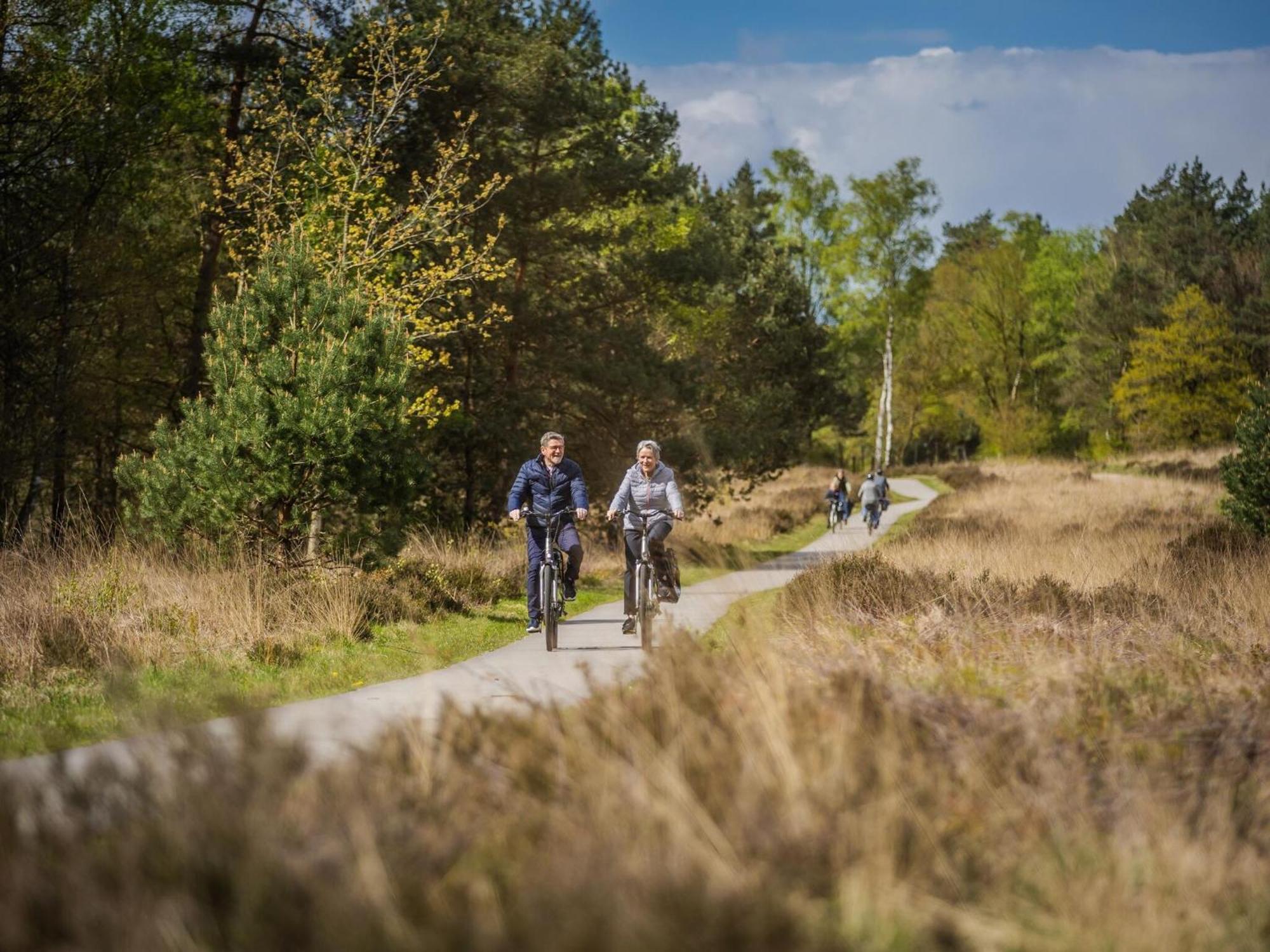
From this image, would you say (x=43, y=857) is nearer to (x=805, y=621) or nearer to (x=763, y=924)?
(x=763, y=924)

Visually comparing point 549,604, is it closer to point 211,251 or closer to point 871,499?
point 211,251

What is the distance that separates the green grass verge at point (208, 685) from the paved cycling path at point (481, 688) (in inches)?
6.0

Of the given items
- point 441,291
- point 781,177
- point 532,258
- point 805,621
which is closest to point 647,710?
point 805,621

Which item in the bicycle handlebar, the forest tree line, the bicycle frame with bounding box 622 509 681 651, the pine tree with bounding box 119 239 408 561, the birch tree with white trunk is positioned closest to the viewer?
the bicycle frame with bounding box 622 509 681 651

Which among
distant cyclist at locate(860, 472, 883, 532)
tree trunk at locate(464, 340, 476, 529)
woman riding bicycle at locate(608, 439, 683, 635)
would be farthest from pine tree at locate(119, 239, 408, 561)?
distant cyclist at locate(860, 472, 883, 532)

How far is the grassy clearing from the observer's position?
26.5 ft

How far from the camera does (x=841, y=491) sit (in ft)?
99.4

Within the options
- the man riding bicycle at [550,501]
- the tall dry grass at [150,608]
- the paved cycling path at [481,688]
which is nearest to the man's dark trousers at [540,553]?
the man riding bicycle at [550,501]

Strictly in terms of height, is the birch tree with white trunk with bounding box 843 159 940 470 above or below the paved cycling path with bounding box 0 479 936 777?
above

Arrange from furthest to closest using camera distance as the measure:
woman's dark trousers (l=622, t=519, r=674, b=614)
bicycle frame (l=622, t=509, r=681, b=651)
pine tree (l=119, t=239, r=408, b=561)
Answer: pine tree (l=119, t=239, r=408, b=561)
woman's dark trousers (l=622, t=519, r=674, b=614)
bicycle frame (l=622, t=509, r=681, b=651)

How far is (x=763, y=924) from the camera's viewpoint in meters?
3.05

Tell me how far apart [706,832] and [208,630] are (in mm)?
8138

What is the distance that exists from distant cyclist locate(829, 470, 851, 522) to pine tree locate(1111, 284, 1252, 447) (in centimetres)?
3373

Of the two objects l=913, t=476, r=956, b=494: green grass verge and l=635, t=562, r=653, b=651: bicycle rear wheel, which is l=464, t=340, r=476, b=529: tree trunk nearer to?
l=635, t=562, r=653, b=651: bicycle rear wheel
